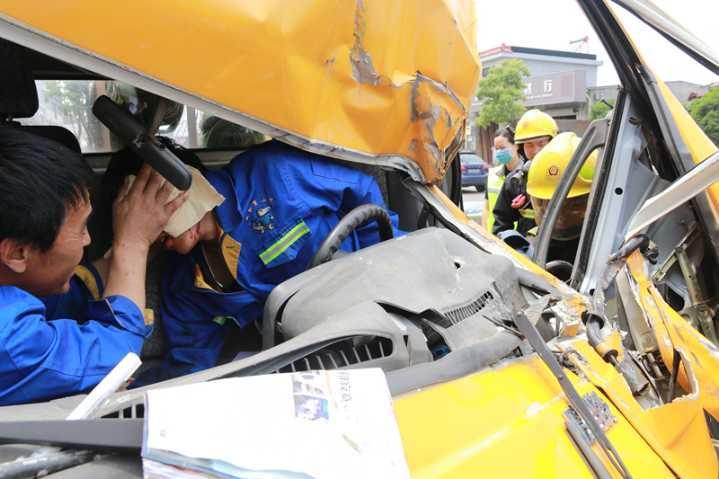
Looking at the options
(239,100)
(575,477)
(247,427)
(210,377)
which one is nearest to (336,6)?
(239,100)

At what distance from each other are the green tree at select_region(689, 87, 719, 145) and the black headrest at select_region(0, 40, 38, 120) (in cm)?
1408

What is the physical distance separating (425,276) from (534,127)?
402 cm

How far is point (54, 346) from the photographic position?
1029 millimetres

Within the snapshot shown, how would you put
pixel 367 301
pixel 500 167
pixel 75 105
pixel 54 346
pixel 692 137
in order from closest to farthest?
1. pixel 54 346
2. pixel 367 301
3. pixel 75 105
4. pixel 692 137
5. pixel 500 167

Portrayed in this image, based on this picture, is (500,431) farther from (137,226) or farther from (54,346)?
(137,226)

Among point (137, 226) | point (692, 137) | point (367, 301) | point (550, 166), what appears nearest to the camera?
point (367, 301)

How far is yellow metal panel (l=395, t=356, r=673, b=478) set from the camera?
0.99 m

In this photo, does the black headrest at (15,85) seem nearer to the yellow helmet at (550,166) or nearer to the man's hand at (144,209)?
the man's hand at (144,209)

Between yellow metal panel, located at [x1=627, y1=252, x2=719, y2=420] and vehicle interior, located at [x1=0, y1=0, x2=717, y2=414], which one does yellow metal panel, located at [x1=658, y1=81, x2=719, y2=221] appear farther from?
yellow metal panel, located at [x1=627, y1=252, x2=719, y2=420]

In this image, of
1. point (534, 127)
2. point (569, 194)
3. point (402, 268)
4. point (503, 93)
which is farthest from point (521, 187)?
point (503, 93)

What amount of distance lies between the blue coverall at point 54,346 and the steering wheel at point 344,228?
0.50 m

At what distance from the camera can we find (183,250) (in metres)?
1.60

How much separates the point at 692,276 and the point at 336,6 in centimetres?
187

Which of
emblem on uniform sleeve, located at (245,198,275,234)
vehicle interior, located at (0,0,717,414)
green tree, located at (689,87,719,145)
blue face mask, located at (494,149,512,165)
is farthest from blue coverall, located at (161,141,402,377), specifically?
green tree, located at (689,87,719,145)
